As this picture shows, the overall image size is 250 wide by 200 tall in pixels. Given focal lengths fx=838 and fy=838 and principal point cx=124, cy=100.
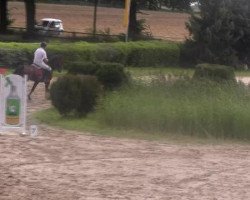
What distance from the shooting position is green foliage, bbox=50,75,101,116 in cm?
1764

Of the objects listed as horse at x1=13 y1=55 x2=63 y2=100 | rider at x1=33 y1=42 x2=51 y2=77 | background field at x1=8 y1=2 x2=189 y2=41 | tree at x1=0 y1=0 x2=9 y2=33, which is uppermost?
rider at x1=33 y1=42 x2=51 y2=77

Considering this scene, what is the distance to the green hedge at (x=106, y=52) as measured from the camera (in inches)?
1308

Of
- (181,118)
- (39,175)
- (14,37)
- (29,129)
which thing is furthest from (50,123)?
(14,37)

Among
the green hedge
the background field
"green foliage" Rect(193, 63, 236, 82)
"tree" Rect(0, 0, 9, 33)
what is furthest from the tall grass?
the background field

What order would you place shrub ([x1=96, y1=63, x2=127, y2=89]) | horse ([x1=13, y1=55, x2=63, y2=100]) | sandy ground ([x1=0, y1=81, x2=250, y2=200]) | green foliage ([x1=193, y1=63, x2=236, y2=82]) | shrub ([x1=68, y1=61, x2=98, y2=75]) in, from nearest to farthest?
1. sandy ground ([x1=0, y1=81, x2=250, y2=200])
2. shrub ([x1=96, y1=63, x2=127, y2=89])
3. shrub ([x1=68, y1=61, x2=98, y2=75])
4. horse ([x1=13, y1=55, x2=63, y2=100])
5. green foliage ([x1=193, y1=63, x2=236, y2=82])

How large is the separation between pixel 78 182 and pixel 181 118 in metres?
5.53

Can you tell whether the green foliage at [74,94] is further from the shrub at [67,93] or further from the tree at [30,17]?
the tree at [30,17]

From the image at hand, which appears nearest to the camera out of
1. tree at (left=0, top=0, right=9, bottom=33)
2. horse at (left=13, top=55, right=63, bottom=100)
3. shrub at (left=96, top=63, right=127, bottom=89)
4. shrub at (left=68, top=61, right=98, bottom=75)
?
shrub at (left=96, top=63, right=127, bottom=89)

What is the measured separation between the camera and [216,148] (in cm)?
1462

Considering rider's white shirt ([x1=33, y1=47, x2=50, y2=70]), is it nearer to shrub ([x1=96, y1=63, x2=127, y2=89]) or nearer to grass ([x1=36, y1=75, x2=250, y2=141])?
shrub ([x1=96, y1=63, x2=127, y2=89])

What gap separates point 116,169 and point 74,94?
593 centimetres

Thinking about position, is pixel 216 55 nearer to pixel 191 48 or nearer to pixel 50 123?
pixel 191 48

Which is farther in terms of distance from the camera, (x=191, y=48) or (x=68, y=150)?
(x=191, y=48)

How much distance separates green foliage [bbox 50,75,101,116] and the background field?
154 ft
